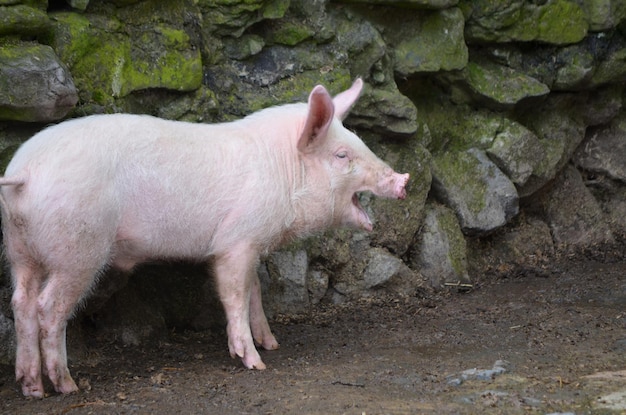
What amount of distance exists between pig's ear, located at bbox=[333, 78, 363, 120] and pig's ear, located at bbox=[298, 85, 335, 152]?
348 millimetres

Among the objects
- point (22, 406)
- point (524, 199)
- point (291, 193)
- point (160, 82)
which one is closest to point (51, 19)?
point (160, 82)

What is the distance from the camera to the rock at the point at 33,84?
4.61 metres

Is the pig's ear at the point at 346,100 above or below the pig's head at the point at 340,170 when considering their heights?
above

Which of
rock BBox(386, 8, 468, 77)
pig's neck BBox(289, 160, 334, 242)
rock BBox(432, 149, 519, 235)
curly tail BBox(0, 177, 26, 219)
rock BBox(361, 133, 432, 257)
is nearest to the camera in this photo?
curly tail BBox(0, 177, 26, 219)

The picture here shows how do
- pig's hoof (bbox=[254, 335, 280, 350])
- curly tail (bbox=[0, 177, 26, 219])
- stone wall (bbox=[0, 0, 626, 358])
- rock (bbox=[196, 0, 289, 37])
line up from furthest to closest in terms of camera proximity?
rock (bbox=[196, 0, 289, 37]) < pig's hoof (bbox=[254, 335, 280, 350]) < stone wall (bbox=[0, 0, 626, 358]) < curly tail (bbox=[0, 177, 26, 219])

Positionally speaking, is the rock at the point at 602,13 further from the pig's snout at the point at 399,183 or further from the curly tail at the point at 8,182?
the curly tail at the point at 8,182

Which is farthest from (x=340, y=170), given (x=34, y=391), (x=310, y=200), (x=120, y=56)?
(x=34, y=391)

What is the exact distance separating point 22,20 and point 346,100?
1.78 m

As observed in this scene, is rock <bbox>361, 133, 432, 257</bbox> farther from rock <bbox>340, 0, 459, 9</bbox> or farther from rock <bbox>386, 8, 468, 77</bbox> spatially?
rock <bbox>340, 0, 459, 9</bbox>

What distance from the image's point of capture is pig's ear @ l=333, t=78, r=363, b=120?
5.38 meters

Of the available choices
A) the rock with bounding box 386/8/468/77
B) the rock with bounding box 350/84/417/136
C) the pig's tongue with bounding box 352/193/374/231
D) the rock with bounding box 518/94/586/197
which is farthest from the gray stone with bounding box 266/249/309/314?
the rock with bounding box 518/94/586/197

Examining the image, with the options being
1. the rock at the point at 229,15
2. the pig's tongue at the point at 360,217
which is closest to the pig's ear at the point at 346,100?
the pig's tongue at the point at 360,217

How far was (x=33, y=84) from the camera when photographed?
4.66m

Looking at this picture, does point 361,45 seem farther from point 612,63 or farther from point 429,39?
point 612,63
